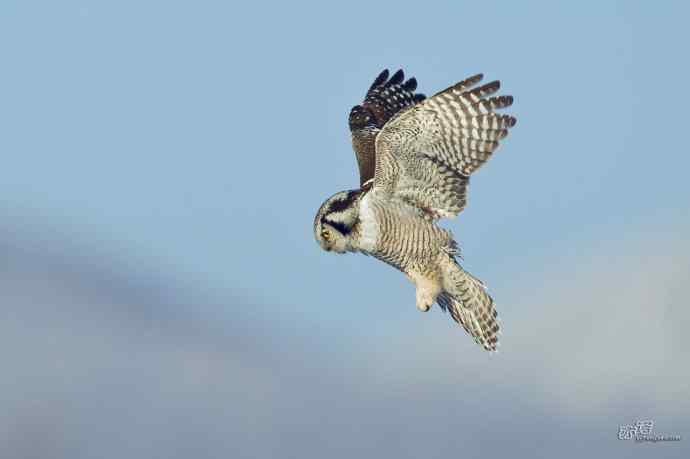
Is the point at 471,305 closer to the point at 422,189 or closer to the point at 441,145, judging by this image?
the point at 422,189

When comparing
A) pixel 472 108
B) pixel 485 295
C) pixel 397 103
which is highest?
pixel 397 103

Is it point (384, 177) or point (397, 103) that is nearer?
point (384, 177)

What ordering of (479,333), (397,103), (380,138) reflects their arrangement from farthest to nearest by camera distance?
(397,103) → (479,333) → (380,138)

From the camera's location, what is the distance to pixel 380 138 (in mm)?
12633

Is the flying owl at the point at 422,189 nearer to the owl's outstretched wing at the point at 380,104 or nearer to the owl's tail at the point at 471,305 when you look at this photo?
the owl's tail at the point at 471,305

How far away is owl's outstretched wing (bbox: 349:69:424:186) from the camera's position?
15078 mm

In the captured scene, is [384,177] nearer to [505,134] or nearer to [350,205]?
[350,205]

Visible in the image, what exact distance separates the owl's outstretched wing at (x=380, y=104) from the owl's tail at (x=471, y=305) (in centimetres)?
199

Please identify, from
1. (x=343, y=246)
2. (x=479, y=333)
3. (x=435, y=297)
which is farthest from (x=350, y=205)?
(x=479, y=333)

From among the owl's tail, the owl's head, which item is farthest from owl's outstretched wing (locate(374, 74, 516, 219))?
the owl's tail

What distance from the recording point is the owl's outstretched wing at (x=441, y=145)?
→ 12750mm

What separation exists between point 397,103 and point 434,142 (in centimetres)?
291

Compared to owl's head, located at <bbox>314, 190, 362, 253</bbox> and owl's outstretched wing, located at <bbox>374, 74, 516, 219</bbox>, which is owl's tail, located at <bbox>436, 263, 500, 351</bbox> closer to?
owl's outstretched wing, located at <bbox>374, 74, 516, 219</bbox>

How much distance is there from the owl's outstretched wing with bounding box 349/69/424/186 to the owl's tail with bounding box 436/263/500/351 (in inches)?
78.4
